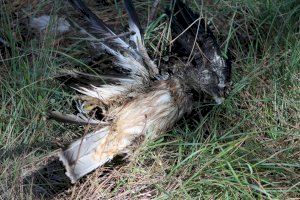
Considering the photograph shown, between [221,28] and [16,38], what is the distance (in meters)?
1.12

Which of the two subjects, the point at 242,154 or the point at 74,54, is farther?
the point at 74,54

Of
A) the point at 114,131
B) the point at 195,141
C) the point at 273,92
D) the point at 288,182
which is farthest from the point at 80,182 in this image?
the point at 273,92

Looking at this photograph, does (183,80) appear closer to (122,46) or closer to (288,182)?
(122,46)

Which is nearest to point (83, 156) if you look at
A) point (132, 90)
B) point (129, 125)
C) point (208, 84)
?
point (129, 125)

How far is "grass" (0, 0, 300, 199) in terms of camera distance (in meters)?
2.13

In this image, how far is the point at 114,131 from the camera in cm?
228

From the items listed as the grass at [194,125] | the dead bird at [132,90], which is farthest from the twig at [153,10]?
the dead bird at [132,90]

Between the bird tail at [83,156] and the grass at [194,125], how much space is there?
0.25 ft

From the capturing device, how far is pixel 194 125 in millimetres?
2475

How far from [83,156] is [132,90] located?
1.33 feet

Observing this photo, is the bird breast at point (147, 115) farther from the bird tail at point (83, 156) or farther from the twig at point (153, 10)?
the twig at point (153, 10)

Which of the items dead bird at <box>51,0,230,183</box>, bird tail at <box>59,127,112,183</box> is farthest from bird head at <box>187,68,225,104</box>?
bird tail at <box>59,127,112,183</box>

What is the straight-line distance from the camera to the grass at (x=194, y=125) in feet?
7.00

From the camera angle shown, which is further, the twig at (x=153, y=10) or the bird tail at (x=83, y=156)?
the twig at (x=153, y=10)
